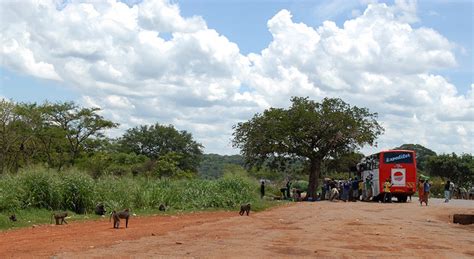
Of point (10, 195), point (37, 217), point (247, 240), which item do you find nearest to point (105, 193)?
point (37, 217)

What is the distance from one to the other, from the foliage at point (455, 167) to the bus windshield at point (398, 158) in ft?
130

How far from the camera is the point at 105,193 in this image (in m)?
22.9

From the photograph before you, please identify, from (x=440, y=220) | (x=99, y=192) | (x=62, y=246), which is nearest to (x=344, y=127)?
→ (x=440, y=220)

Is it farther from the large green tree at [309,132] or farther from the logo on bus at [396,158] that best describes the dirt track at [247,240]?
the large green tree at [309,132]

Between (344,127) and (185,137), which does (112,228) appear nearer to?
(344,127)

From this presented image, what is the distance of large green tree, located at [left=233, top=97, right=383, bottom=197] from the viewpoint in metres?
42.5

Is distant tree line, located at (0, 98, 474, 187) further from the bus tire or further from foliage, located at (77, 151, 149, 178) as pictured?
the bus tire

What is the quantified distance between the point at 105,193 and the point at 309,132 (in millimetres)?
22438

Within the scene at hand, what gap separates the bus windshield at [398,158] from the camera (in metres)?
35.3

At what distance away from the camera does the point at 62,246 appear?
1153 centimetres

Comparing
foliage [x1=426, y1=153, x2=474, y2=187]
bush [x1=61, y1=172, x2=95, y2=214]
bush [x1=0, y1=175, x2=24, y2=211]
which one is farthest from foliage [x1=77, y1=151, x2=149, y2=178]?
foliage [x1=426, y1=153, x2=474, y2=187]

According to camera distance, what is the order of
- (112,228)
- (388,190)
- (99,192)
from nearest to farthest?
(112,228) < (99,192) < (388,190)

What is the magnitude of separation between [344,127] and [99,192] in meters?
24.4

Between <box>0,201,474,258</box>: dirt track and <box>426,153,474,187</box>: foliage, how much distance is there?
58026mm
